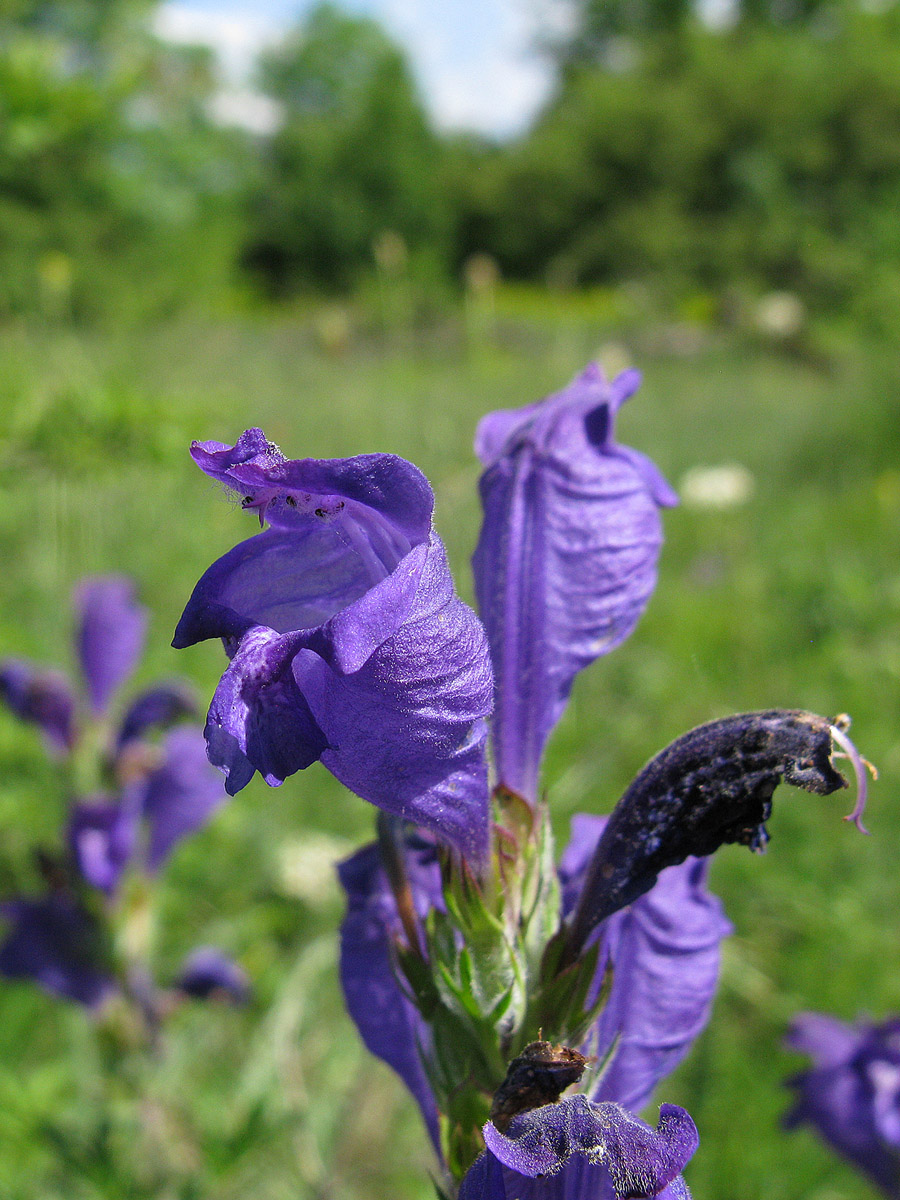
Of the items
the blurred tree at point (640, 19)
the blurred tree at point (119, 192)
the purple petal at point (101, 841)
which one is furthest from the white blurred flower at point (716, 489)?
the blurred tree at point (640, 19)

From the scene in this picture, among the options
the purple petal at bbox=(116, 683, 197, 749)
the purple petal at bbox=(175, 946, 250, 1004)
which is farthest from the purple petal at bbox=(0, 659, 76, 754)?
the purple petal at bbox=(175, 946, 250, 1004)

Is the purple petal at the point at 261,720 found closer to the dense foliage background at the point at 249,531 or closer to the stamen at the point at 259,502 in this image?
the stamen at the point at 259,502

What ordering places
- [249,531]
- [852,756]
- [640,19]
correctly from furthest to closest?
[640,19]
[249,531]
[852,756]

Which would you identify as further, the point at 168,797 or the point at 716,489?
the point at 716,489

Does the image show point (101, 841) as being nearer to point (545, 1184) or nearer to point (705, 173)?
point (545, 1184)

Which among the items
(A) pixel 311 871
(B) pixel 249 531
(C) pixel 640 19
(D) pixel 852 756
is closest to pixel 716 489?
(B) pixel 249 531
